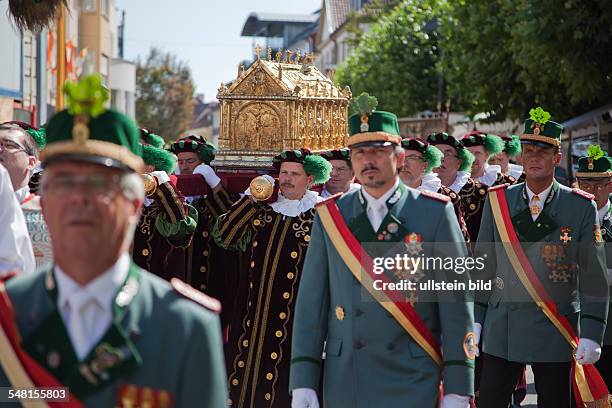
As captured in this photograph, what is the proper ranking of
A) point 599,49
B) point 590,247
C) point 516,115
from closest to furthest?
point 590,247 → point 599,49 → point 516,115

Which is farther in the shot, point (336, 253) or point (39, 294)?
point (336, 253)

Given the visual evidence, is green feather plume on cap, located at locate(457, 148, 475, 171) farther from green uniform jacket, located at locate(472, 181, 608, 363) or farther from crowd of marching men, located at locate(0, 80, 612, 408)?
green uniform jacket, located at locate(472, 181, 608, 363)

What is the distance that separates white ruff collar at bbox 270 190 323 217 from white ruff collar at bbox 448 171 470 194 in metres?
2.45

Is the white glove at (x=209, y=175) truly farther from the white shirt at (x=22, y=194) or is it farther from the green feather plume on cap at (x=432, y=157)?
the white shirt at (x=22, y=194)

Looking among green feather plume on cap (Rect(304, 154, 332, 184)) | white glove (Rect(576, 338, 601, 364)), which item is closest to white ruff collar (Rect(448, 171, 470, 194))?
green feather plume on cap (Rect(304, 154, 332, 184))

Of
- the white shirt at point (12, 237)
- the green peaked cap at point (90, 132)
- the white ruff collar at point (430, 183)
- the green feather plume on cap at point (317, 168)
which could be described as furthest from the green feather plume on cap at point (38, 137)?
the green peaked cap at point (90, 132)

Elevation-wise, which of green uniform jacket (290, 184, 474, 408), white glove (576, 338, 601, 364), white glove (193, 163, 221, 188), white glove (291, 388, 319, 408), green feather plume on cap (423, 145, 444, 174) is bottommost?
white glove (291, 388, 319, 408)

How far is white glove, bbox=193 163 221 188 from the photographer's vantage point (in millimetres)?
9664

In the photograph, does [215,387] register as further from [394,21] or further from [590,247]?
[394,21]

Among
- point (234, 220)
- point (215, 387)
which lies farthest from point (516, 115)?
point (215, 387)

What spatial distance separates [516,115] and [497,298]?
19839 mm

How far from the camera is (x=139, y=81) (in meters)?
66.2

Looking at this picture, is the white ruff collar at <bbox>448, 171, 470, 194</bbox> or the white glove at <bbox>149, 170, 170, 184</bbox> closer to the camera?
the white glove at <bbox>149, 170, 170, 184</bbox>

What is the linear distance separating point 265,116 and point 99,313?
6870mm
